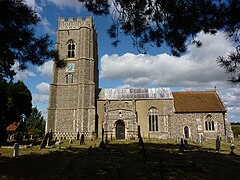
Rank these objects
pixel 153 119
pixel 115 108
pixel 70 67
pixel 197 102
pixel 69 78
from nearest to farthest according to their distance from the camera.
→ pixel 115 108, pixel 153 119, pixel 197 102, pixel 69 78, pixel 70 67

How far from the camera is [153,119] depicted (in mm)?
30172

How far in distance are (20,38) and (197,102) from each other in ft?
93.2

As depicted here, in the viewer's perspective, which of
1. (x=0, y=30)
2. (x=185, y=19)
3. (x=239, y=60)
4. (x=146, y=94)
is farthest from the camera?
(x=146, y=94)

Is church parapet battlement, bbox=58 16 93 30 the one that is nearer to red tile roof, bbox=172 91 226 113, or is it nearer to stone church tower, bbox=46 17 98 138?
stone church tower, bbox=46 17 98 138

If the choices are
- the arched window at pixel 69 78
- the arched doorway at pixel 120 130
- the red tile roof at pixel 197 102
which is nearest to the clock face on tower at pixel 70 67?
the arched window at pixel 69 78

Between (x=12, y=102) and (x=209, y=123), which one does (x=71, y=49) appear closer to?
(x=12, y=102)

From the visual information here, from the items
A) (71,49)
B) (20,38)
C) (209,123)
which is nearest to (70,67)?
(71,49)

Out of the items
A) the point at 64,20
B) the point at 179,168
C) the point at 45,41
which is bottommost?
the point at 179,168

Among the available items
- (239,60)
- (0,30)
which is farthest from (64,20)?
(239,60)

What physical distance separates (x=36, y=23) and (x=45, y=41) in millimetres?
591

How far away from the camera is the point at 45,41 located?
6262 mm

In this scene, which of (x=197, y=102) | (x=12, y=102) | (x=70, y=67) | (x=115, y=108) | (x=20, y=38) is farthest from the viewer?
(x=70, y=67)

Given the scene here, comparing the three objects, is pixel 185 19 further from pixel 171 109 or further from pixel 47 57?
pixel 171 109

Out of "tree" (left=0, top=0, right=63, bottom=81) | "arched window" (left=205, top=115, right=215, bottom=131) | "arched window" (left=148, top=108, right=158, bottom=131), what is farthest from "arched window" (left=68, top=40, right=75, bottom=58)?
"tree" (left=0, top=0, right=63, bottom=81)
